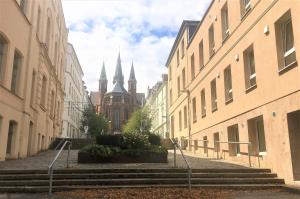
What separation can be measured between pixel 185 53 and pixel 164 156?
15.9 metres

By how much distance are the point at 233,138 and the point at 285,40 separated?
6.79m

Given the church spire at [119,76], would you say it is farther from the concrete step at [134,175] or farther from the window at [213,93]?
the concrete step at [134,175]

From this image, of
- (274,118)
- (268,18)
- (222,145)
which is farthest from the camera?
(222,145)

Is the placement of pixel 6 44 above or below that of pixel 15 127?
above

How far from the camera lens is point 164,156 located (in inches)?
632

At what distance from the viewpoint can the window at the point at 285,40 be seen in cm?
1226

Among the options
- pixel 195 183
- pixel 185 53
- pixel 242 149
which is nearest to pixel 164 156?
pixel 242 149

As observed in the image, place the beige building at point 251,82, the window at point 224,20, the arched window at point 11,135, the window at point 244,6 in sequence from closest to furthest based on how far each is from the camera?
the beige building at point 251,82 → the window at point 244,6 → the arched window at point 11,135 → the window at point 224,20

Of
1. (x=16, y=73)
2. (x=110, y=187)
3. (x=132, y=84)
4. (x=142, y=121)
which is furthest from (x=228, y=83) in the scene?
(x=132, y=84)

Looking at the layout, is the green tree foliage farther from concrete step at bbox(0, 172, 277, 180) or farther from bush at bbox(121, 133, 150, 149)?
concrete step at bbox(0, 172, 277, 180)

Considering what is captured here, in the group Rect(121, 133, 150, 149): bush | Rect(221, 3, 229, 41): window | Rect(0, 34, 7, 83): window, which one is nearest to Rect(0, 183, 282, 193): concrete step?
Rect(121, 133, 150, 149): bush

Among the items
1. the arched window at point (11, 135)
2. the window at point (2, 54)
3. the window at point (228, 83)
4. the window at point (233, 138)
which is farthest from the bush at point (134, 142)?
the window at point (2, 54)

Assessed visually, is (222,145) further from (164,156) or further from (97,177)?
(97,177)

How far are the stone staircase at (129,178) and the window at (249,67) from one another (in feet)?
14.9
